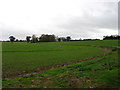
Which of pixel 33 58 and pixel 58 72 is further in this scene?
pixel 33 58

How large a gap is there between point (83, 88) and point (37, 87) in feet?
10.9

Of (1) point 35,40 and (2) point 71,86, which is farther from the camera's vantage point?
(1) point 35,40

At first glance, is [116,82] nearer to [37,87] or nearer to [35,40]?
[37,87]

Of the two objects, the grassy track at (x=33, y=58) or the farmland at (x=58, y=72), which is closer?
the farmland at (x=58, y=72)

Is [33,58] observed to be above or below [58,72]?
below

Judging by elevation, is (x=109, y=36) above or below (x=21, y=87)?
above

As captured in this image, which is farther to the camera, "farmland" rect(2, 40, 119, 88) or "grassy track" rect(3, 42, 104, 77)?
"grassy track" rect(3, 42, 104, 77)

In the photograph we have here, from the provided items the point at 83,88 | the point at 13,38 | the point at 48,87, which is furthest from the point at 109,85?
the point at 13,38

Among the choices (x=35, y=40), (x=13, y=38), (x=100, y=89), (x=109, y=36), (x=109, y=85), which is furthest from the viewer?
(x=13, y=38)

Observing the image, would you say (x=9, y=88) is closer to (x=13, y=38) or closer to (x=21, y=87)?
(x=21, y=87)

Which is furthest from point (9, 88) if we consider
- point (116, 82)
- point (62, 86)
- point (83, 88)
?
point (116, 82)

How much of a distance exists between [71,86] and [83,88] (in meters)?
0.91

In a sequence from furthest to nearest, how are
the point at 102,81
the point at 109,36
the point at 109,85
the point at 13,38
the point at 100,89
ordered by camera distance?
the point at 13,38, the point at 109,36, the point at 102,81, the point at 109,85, the point at 100,89

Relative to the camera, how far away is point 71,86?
891 centimetres
